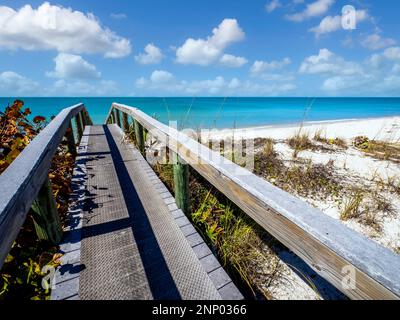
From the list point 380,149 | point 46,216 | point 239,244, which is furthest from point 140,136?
point 380,149

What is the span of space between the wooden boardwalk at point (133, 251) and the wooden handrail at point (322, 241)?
2.41ft

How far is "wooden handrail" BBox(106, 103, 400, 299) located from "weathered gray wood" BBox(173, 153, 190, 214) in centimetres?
87

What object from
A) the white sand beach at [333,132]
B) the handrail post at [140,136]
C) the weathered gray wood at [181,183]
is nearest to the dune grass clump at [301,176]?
the white sand beach at [333,132]

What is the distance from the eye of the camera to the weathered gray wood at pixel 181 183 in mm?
2096

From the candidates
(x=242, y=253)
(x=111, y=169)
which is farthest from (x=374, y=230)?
(x=111, y=169)

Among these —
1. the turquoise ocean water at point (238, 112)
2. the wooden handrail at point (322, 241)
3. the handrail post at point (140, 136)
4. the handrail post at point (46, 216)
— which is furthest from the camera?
the turquoise ocean water at point (238, 112)

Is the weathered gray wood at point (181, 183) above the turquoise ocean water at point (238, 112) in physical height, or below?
below

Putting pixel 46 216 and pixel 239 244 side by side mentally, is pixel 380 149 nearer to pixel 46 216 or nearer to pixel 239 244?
pixel 239 244

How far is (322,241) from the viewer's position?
2.41ft

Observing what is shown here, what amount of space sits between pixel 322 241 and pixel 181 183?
1542mm

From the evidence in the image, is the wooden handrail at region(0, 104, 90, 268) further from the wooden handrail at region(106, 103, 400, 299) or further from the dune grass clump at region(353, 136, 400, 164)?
the dune grass clump at region(353, 136, 400, 164)

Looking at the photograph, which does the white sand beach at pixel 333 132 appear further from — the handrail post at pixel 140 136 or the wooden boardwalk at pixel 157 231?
the wooden boardwalk at pixel 157 231
